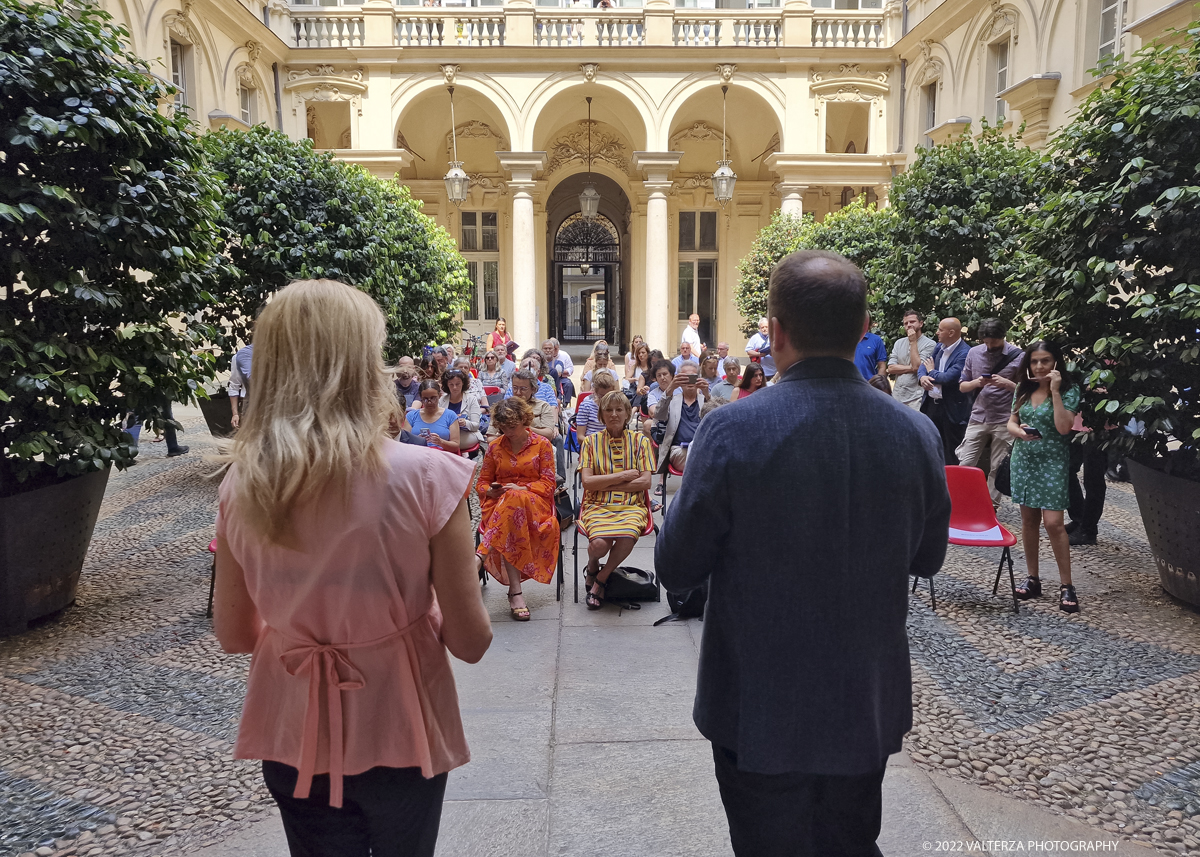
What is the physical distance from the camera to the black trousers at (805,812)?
5.72 ft

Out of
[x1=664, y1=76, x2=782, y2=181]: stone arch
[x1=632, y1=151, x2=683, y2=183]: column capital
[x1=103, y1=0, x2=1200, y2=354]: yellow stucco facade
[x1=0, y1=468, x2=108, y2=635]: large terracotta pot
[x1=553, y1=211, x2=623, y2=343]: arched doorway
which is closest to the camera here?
[x1=0, y1=468, x2=108, y2=635]: large terracotta pot

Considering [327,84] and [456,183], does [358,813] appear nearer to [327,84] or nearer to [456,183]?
[456,183]

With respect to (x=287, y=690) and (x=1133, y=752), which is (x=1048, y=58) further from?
(x=287, y=690)

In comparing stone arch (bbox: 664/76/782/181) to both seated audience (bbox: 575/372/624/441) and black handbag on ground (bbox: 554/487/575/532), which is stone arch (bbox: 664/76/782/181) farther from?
black handbag on ground (bbox: 554/487/575/532)

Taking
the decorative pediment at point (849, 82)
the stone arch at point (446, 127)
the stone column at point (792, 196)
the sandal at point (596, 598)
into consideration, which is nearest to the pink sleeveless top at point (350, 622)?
the sandal at point (596, 598)

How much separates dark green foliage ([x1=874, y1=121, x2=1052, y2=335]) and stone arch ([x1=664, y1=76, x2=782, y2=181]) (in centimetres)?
1255

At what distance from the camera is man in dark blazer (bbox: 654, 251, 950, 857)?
1.65 meters

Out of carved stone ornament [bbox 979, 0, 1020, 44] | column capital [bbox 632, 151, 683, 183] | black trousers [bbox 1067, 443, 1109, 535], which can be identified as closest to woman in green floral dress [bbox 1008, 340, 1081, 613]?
black trousers [bbox 1067, 443, 1109, 535]

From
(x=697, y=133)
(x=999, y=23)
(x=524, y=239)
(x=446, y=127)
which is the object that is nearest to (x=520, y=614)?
(x=999, y=23)

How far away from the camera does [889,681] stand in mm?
1749

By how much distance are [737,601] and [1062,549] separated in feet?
13.7

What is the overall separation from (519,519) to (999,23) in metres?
15.2

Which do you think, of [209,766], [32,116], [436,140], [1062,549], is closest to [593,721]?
[209,766]

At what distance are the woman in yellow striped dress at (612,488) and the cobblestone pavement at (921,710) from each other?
1.37 feet
